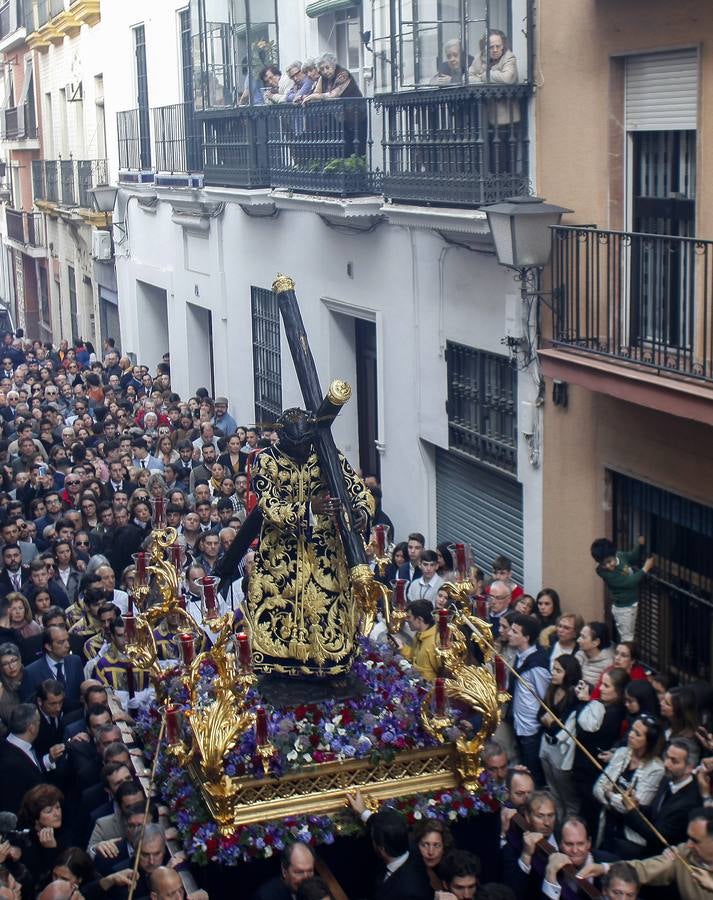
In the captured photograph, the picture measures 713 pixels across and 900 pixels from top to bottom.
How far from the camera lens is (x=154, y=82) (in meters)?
22.8

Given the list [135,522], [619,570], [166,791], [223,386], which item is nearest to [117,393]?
[223,386]

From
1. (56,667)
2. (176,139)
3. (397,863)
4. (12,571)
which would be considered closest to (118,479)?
(12,571)

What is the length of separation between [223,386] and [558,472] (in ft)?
33.4

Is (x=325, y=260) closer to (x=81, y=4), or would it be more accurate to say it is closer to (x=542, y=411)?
(x=542, y=411)

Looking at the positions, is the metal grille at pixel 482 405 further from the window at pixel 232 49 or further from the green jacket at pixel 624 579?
the window at pixel 232 49

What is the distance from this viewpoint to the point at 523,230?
1004 centimetres

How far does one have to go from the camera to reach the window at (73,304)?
3253 centimetres

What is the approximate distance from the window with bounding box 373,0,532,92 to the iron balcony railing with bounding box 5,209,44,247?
24.6 metres

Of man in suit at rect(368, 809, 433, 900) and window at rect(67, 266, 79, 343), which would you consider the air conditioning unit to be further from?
man in suit at rect(368, 809, 433, 900)

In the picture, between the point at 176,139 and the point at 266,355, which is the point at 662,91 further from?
the point at 176,139

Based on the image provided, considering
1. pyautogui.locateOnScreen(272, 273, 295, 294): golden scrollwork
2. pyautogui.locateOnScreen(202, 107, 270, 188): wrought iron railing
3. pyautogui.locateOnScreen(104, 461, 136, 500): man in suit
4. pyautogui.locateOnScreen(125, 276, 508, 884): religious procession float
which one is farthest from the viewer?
pyautogui.locateOnScreen(202, 107, 270, 188): wrought iron railing

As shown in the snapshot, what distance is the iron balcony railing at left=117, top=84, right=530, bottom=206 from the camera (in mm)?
11008

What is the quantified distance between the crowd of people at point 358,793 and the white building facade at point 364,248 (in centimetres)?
114

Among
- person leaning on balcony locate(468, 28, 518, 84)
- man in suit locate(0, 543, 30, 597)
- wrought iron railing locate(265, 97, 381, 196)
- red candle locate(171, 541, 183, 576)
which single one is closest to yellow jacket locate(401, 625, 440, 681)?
red candle locate(171, 541, 183, 576)
